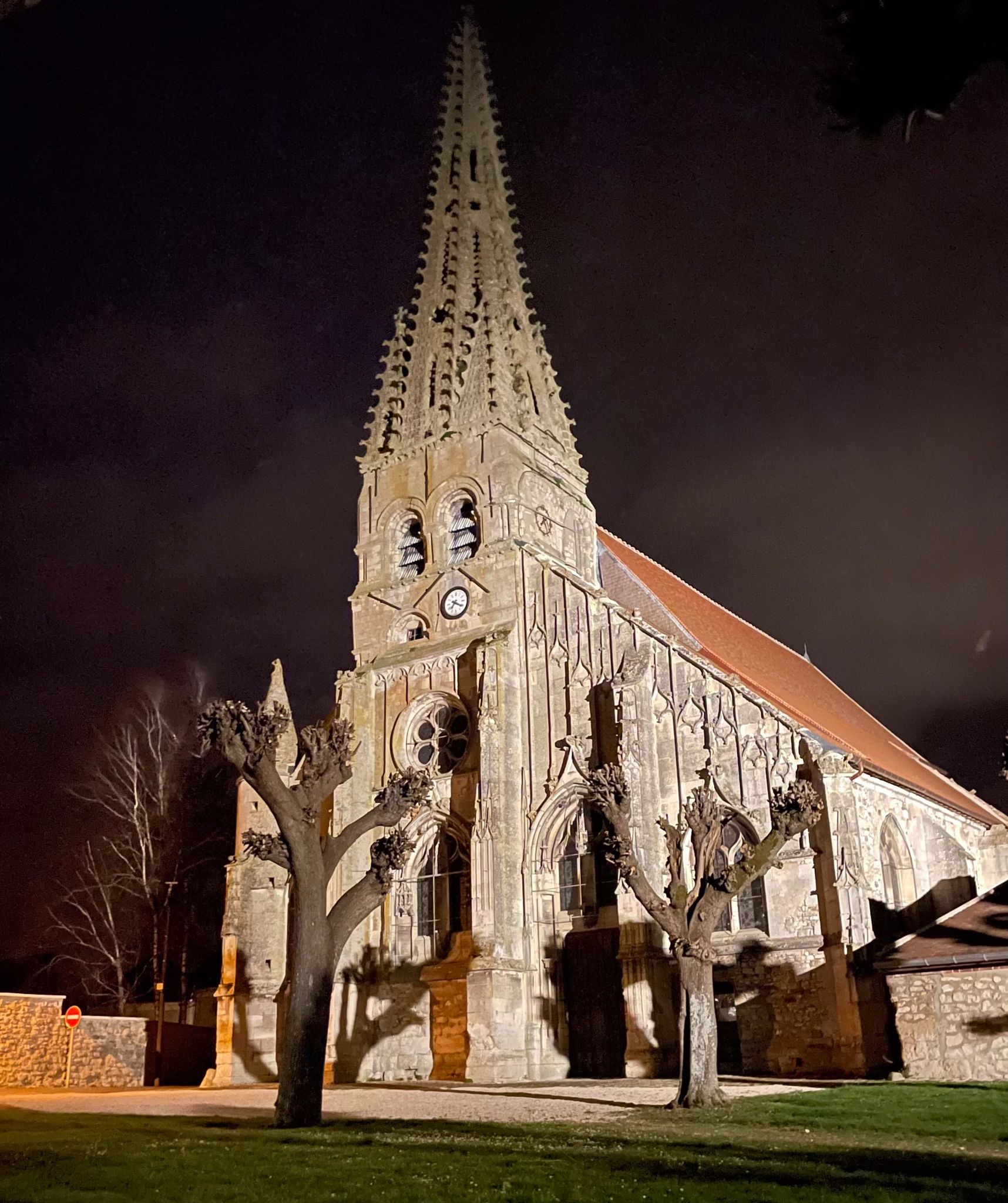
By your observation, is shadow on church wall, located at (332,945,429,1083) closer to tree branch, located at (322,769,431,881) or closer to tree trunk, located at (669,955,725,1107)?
tree branch, located at (322,769,431,881)

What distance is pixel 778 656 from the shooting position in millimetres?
37125

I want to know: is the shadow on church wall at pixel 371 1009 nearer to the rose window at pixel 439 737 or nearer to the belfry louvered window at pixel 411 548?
the rose window at pixel 439 737

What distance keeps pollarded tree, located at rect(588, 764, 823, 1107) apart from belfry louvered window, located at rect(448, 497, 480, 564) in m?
11.9

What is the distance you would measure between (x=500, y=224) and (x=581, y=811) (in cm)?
2152

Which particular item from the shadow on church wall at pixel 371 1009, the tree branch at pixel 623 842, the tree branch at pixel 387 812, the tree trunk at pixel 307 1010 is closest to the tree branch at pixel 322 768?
the tree branch at pixel 387 812

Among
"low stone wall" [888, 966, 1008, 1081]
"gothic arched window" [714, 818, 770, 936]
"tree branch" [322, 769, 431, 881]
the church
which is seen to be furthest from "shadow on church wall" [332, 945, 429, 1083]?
"low stone wall" [888, 966, 1008, 1081]

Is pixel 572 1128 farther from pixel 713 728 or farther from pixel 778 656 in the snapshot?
pixel 778 656

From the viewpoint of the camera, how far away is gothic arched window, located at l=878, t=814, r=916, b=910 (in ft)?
85.4

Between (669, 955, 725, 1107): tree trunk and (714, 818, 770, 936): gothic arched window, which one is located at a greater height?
(714, 818, 770, 936): gothic arched window

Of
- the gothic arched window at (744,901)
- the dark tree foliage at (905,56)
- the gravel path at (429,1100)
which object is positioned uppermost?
the dark tree foliage at (905,56)

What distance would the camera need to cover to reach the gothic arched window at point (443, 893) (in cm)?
2584

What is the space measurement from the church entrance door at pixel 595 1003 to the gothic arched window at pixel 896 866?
6995 mm

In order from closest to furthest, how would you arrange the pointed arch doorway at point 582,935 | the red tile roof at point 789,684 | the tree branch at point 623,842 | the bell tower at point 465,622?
the tree branch at point 623,842 → the pointed arch doorway at point 582,935 → the bell tower at point 465,622 → the red tile roof at point 789,684

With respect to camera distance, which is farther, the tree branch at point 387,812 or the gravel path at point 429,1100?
the tree branch at point 387,812
